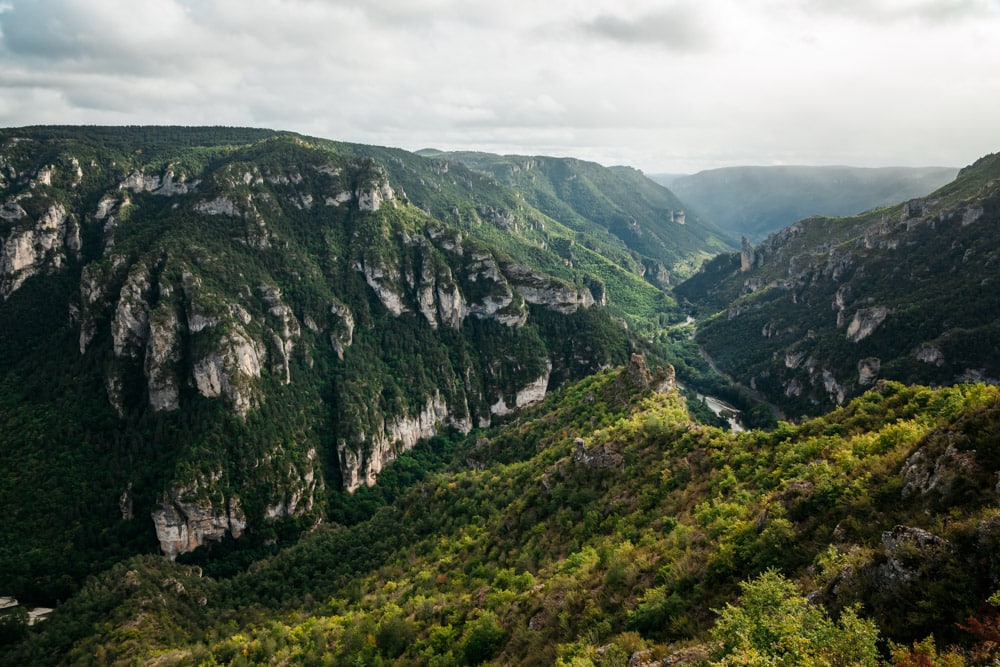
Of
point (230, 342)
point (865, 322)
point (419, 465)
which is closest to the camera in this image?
point (230, 342)

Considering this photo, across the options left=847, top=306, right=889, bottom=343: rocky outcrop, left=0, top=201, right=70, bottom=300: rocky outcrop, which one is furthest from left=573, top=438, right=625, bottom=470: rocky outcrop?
left=0, top=201, right=70, bottom=300: rocky outcrop

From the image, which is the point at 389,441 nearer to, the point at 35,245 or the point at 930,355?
the point at 35,245

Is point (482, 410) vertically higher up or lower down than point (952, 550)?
lower down

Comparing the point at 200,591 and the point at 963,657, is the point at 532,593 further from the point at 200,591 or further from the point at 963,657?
the point at 200,591

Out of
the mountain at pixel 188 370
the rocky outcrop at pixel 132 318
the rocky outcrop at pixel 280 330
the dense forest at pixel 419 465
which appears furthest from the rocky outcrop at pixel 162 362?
the rocky outcrop at pixel 280 330

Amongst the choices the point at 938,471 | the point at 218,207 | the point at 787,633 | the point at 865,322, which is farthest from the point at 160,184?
the point at 865,322

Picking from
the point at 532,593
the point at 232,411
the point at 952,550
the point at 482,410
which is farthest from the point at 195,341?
the point at 952,550

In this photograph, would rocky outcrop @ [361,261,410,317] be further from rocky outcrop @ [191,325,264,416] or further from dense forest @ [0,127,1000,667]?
rocky outcrop @ [191,325,264,416]
